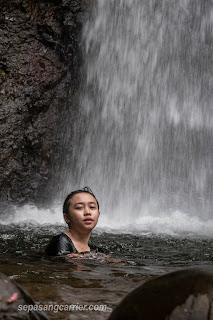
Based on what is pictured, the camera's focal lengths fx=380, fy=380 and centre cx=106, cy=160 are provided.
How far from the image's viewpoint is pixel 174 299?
1.37m

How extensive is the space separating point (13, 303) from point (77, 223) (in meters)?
2.63

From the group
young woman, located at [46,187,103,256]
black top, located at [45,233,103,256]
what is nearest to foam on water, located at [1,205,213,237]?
young woman, located at [46,187,103,256]

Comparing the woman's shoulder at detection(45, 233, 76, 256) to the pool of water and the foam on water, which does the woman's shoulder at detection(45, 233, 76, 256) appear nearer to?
the pool of water

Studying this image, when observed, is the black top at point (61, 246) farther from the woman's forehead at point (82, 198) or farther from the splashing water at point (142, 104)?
the splashing water at point (142, 104)

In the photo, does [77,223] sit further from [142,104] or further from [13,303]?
[142,104]

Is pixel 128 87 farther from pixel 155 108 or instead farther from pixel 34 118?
pixel 34 118

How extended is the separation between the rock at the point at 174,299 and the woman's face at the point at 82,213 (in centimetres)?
257

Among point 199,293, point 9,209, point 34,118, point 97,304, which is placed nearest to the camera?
point 199,293

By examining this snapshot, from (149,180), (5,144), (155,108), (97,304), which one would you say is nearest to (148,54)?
(155,108)

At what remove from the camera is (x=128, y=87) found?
46.7ft

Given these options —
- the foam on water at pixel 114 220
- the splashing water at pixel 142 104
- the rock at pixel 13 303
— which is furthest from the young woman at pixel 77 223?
the splashing water at pixel 142 104

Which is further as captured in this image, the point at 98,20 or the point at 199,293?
the point at 98,20

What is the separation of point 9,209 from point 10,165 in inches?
52.0

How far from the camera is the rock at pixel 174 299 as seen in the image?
1333 millimetres
